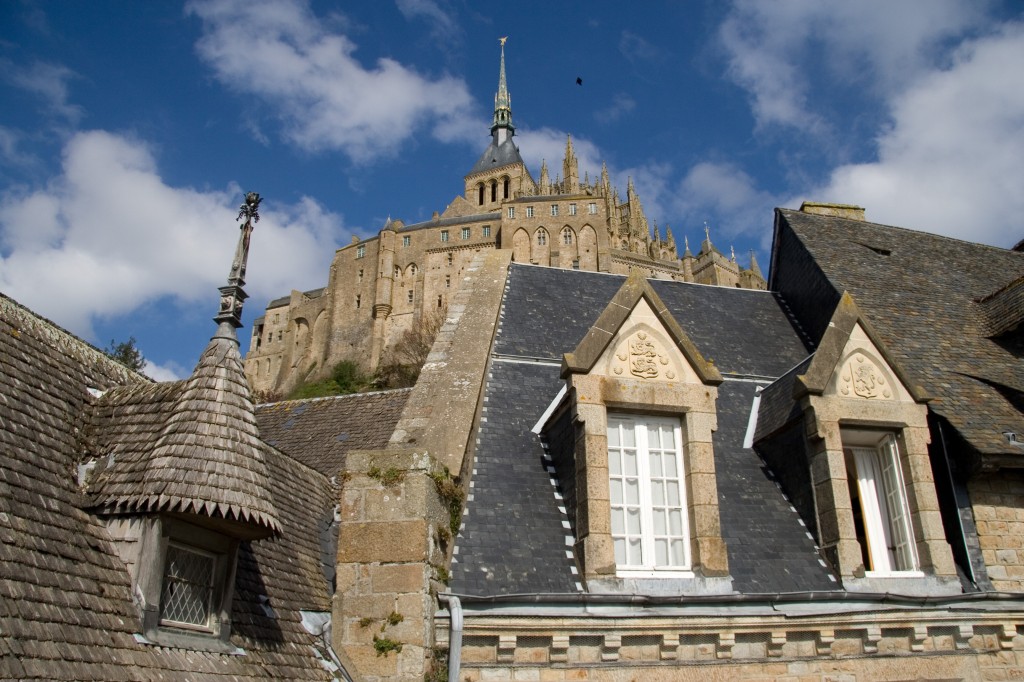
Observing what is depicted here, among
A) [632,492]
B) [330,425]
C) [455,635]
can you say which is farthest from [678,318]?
[455,635]

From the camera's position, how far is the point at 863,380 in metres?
8.50

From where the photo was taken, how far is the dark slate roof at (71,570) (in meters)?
4.71

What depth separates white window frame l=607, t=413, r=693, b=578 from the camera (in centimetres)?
730

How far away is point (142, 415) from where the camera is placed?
6.79 metres

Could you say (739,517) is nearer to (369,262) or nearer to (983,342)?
(983,342)

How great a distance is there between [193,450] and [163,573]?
2.96ft

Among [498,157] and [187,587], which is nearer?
[187,587]

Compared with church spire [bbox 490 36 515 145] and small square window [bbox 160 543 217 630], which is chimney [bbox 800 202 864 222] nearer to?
small square window [bbox 160 543 217 630]

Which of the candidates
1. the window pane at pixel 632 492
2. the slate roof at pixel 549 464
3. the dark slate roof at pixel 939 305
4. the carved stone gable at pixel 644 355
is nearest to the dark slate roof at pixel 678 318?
the slate roof at pixel 549 464

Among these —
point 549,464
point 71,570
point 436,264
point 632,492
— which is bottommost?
point 71,570

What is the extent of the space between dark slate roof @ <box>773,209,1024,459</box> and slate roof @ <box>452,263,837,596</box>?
132 cm

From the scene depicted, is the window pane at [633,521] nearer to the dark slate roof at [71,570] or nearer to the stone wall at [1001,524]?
the dark slate roof at [71,570]

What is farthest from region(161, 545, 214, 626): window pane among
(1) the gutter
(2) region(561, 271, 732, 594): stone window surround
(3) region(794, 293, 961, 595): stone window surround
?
(3) region(794, 293, 961, 595): stone window surround

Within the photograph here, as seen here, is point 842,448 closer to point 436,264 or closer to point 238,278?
point 238,278
